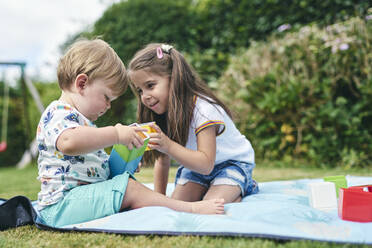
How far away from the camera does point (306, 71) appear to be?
149 inches

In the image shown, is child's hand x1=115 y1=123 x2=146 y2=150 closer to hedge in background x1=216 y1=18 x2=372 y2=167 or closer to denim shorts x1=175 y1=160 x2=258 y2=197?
denim shorts x1=175 y1=160 x2=258 y2=197

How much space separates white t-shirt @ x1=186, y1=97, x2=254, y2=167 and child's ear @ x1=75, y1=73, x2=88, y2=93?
60cm

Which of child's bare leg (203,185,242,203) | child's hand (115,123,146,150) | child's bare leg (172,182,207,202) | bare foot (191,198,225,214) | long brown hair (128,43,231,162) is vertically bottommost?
child's bare leg (172,182,207,202)

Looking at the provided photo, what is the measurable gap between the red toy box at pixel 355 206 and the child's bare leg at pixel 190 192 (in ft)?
2.92

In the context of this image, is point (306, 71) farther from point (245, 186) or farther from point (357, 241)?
point (357, 241)

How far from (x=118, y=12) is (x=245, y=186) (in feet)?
13.9

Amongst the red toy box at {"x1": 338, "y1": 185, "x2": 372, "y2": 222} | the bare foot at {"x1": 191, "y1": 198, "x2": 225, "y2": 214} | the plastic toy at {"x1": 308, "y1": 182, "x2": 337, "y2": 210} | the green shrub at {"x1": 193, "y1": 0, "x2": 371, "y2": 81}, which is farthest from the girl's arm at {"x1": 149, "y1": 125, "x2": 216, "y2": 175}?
the green shrub at {"x1": 193, "y1": 0, "x2": 371, "y2": 81}

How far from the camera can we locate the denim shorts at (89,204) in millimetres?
1535

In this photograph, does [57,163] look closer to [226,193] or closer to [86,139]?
[86,139]

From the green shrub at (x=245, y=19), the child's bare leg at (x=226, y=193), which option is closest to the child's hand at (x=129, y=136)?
the child's bare leg at (x=226, y=193)

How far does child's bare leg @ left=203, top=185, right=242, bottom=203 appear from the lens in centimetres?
188

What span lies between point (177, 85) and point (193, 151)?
1.32ft

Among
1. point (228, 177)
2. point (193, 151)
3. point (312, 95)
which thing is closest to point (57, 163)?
point (193, 151)

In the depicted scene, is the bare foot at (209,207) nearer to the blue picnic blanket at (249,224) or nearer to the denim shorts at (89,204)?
the blue picnic blanket at (249,224)
